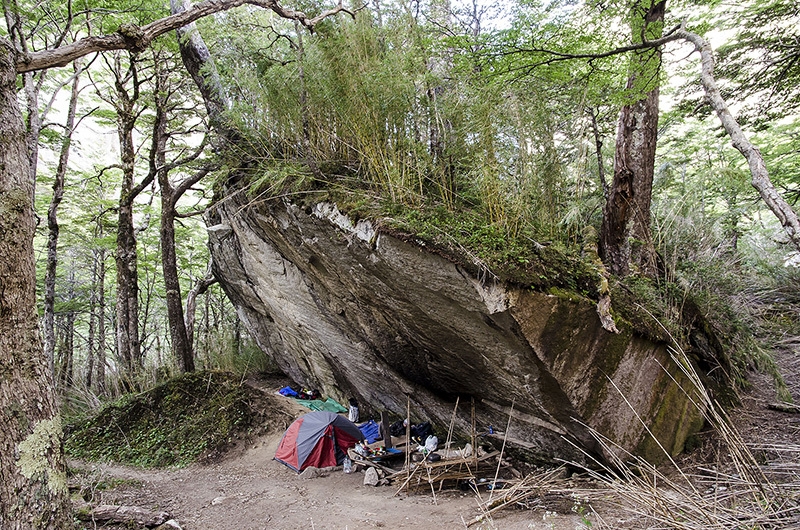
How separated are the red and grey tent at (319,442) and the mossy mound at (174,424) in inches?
52.4

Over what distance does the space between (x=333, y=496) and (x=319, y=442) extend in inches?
41.0

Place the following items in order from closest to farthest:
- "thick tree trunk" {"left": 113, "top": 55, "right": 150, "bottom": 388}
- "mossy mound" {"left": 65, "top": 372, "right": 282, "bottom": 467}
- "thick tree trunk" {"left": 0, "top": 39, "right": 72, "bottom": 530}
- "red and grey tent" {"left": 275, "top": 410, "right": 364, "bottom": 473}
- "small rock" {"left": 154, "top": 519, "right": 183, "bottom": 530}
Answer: "thick tree trunk" {"left": 0, "top": 39, "right": 72, "bottom": 530}
"small rock" {"left": 154, "top": 519, "right": 183, "bottom": 530}
"red and grey tent" {"left": 275, "top": 410, "right": 364, "bottom": 473}
"mossy mound" {"left": 65, "top": 372, "right": 282, "bottom": 467}
"thick tree trunk" {"left": 113, "top": 55, "right": 150, "bottom": 388}

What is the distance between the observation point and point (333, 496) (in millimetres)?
4875

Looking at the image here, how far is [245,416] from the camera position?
721cm

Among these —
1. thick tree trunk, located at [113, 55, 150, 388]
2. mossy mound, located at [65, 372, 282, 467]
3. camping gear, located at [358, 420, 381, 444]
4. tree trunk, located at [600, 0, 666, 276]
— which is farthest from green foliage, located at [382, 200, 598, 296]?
thick tree trunk, located at [113, 55, 150, 388]

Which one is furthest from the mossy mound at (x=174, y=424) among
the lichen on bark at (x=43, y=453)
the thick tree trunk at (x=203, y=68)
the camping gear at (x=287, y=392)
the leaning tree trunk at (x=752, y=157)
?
the leaning tree trunk at (x=752, y=157)

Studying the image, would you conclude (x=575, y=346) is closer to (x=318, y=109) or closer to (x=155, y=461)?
(x=318, y=109)

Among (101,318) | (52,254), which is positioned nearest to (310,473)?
(52,254)

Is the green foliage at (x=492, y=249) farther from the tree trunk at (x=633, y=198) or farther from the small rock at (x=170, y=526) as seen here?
the small rock at (x=170, y=526)

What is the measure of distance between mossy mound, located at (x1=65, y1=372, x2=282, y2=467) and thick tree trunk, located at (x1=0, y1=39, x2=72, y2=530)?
4152 mm

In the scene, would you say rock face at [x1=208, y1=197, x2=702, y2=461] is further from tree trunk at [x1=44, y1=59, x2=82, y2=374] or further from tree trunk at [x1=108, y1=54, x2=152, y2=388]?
tree trunk at [x1=44, y1=59, x2=82, y2=374]

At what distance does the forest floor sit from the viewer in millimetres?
3395

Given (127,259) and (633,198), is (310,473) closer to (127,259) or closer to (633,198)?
(127,259)

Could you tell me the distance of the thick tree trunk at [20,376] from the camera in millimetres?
2492
